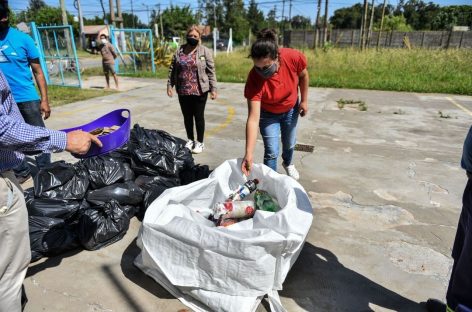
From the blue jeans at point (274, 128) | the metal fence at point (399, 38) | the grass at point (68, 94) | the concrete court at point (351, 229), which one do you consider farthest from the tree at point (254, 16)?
the blue jeans at point (274, 128)

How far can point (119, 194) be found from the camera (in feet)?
10.0

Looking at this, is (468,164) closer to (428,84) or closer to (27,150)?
(27,150)

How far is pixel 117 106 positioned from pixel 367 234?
7.00 meters

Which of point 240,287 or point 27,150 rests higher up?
point 27,150

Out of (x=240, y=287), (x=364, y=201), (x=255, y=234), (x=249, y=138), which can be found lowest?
(x=364, y=201)

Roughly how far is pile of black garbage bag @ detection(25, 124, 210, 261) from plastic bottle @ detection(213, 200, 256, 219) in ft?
3.00

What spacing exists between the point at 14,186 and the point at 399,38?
3634 cm

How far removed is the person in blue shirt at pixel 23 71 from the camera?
3.40 m

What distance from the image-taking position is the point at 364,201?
3.61 metres

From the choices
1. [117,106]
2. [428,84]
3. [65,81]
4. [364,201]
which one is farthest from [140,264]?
[428,84]

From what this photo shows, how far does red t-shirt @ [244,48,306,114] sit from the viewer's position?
296cm

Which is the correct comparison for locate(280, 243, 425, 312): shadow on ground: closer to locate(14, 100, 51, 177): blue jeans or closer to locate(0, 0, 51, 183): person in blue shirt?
locate(14, 100, 51, 177): blue jeans

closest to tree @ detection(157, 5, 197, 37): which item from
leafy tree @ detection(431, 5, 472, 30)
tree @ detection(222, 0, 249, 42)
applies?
tree @ detection(222, 0, 249, 42)

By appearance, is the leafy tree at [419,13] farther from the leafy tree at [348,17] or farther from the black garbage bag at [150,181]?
the black garbage bag at [150,181]
